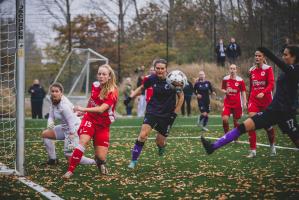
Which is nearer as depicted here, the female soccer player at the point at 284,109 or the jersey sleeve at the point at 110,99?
the female soccer player at the point at 284,109

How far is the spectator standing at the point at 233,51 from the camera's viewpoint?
1164 inches

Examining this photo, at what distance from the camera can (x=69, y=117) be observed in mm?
9828

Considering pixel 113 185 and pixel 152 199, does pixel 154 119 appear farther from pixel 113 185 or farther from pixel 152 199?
pixel 152 199

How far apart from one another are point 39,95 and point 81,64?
13.9 ft

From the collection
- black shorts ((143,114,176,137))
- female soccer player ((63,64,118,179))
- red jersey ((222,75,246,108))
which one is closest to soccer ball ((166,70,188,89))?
black shorts ((143,114,176,137))

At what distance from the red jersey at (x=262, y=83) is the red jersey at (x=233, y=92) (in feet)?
7.63

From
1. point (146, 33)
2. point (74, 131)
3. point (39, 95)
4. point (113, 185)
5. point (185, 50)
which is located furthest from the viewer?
point (146, 33)

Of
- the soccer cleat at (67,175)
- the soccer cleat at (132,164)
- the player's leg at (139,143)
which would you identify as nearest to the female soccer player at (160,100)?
the player's leg at (139,143)

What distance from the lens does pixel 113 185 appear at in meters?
7.96

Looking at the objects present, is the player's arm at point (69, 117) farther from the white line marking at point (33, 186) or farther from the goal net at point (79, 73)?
the goal net at point (79, 73)

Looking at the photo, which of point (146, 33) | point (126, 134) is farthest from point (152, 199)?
point (146, 33)

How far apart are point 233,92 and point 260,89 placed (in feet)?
8.20

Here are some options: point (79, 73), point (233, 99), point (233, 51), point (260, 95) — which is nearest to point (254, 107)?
point (260, 95)

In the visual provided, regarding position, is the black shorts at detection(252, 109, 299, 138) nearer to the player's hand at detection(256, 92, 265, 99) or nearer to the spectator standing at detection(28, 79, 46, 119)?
the player's hand at detection(256, 92, 265, 99)
